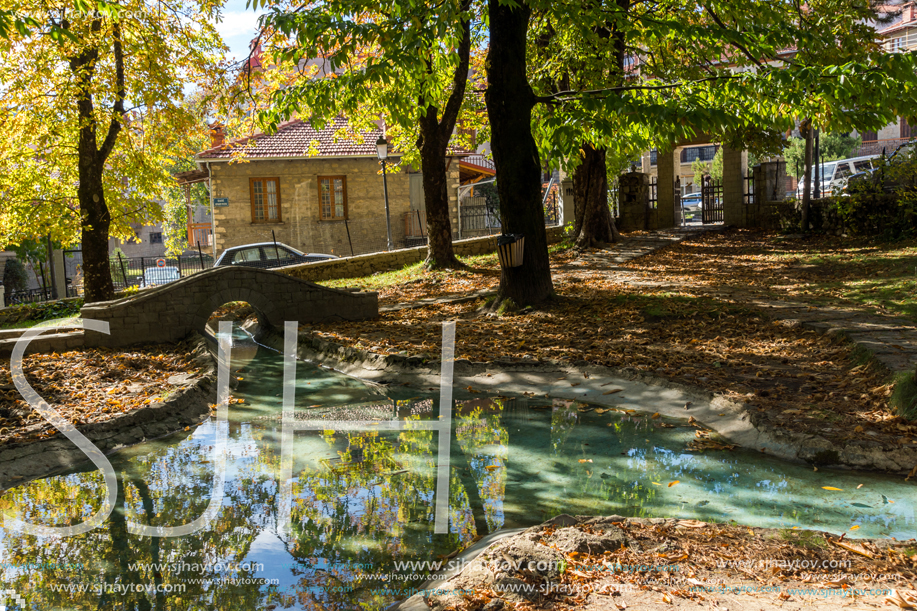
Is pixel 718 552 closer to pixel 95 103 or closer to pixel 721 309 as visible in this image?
pixel 721 309

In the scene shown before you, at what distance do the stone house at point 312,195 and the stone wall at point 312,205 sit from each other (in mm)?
38

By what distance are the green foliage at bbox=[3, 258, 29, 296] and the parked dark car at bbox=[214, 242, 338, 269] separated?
8096 mm

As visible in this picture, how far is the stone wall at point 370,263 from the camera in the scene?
1881 cm

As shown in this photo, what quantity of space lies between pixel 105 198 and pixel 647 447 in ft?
43.2

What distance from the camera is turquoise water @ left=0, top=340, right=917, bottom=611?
4266mm

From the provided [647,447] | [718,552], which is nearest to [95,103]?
[647,447]

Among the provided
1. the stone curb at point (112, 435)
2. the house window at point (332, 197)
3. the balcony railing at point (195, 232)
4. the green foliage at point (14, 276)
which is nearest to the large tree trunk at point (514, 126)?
the stone curb at point (112, 435)

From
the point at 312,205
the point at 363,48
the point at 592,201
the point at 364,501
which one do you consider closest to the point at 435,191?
the point at 592,201

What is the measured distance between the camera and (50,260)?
1836cm

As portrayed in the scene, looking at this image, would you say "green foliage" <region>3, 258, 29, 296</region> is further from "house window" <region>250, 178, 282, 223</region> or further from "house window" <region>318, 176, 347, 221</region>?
"house window" <region>318, 176, 347, 221</region>

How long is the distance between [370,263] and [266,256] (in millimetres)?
3451

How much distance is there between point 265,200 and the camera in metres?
26.9

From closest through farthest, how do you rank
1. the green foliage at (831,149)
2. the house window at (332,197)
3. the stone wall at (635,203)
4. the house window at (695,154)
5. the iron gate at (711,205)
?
the stone wall at (635,203)
the iron gate at (711,205)
the house window at (332,197)
the green foliage at (831,149)
the house window at (695,154)

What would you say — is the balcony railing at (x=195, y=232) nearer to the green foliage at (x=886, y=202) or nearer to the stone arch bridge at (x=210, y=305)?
the stone arch bridge at (x=210, y=305)
